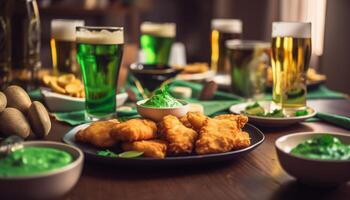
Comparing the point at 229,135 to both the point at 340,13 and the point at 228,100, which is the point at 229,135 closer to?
the point at 228,100

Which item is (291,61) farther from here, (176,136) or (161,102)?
(176,136)

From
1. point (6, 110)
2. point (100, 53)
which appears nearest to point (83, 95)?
point (100, 53)

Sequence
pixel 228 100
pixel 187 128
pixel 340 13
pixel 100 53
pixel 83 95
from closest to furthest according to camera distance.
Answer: pixel 187 128 → pixel 100 53 → pixel 83 95 → pixel 228 100 → pixel 340 13

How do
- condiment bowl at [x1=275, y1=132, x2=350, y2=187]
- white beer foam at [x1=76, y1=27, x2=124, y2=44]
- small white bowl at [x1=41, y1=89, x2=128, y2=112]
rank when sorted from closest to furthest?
condiment bowl at [x1=275, y1=132, x2=350, y2=187], white beer foam at [x1=76, y1=27, x2=124, y2=44], small white bowl at [x1=41, y1=89, x2=128, y2=112]

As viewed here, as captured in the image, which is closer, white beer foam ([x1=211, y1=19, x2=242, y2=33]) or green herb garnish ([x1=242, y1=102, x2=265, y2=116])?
green herb garnish ([x1=242, y1=102, x2=265, y2=116])

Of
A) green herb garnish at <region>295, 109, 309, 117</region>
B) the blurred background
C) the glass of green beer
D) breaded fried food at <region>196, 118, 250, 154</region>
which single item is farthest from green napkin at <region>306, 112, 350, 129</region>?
the blurred background

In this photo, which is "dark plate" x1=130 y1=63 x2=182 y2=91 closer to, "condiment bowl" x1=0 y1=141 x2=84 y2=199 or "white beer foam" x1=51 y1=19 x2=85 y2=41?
"white beer foam" x1=51 y1=19 x2=85 y2=41

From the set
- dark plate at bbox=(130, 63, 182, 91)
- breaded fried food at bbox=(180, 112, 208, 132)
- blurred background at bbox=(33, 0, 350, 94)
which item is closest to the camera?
breaded fried food at bbox=(180, 112, 208, 132)
